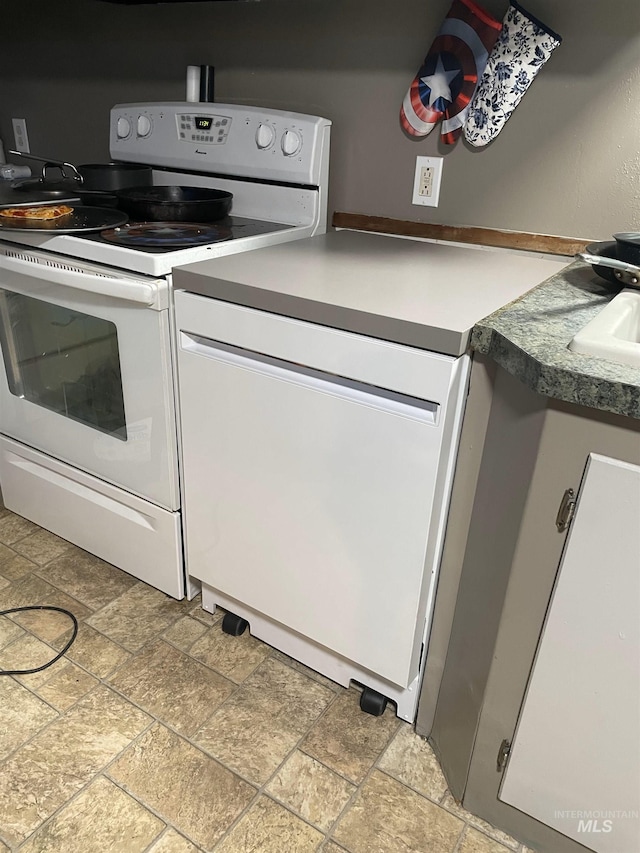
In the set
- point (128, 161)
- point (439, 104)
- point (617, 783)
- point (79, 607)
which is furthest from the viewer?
point (128, 161)

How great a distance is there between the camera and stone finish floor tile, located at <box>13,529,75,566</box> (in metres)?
1.83

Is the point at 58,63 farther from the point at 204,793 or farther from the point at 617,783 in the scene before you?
the point at 617,783

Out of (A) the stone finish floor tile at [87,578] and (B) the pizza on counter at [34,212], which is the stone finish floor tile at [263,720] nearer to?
(A) the stone finish floor tile at [87,578]

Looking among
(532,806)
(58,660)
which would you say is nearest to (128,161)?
(58,660)

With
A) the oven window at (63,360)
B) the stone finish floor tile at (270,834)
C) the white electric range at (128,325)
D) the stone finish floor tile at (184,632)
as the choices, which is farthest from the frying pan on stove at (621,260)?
the stone finish floor tile at (184,632)

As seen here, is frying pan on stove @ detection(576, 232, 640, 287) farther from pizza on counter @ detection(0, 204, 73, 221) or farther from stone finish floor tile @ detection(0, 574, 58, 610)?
stone finish floor tile @ detection(0, 574, 58, 610)

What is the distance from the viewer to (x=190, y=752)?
130 cm

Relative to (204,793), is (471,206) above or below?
above

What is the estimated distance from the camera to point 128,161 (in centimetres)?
188

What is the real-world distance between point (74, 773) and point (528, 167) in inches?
62.8

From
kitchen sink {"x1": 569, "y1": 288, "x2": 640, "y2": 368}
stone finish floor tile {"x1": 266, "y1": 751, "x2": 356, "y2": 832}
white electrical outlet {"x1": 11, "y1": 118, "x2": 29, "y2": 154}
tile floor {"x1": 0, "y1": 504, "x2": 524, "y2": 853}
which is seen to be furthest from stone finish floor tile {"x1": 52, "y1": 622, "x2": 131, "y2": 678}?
white electrical outlet {"x1": 11, "y1": 118, "x2": 29, "y2": 154}

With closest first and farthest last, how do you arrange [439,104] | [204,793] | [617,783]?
[617,783]
[204,793]
[439,104]

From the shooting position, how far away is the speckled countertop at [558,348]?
0.78 metres

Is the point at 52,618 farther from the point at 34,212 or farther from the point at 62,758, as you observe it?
the point at 34,212
